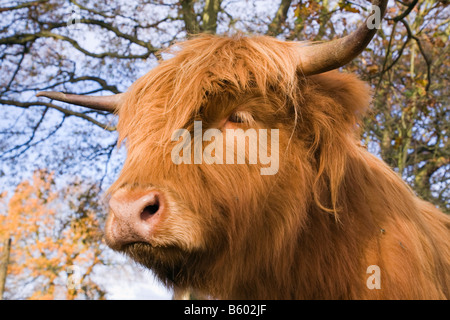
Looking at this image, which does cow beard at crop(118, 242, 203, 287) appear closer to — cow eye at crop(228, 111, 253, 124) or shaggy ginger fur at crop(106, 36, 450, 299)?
shaggy ginger fur at crop(106, 36, 450, 299)

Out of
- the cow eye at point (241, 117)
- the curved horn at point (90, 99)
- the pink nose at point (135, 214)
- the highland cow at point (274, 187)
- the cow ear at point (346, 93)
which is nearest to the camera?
the pink nose at point (135, 214)

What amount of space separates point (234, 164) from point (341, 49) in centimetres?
85

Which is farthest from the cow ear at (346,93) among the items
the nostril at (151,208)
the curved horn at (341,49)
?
the nostril at (151,208)

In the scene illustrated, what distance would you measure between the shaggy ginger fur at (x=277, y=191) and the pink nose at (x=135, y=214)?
0.12 metres

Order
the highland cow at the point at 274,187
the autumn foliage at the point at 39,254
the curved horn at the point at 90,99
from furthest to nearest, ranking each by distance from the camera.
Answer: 1. the autumn foliage at the point at 39,254
2. the curved horn at the point at 90,99
3. the highland cow at the point at 274,187

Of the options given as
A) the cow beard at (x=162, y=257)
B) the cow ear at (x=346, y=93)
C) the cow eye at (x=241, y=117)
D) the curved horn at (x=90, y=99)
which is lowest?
the cow beard at (x=162, y=257)

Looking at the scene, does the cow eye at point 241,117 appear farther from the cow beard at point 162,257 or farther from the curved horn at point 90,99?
the curved horn at point 90,99

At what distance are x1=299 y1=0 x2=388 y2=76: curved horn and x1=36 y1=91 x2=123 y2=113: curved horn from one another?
1.55 metres

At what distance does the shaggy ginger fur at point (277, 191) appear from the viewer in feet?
7.06

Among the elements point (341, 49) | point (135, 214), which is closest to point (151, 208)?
point (135, 214)

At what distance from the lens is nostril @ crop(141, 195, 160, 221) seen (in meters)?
1.88

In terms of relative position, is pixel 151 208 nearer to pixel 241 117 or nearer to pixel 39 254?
pixel 241 117
